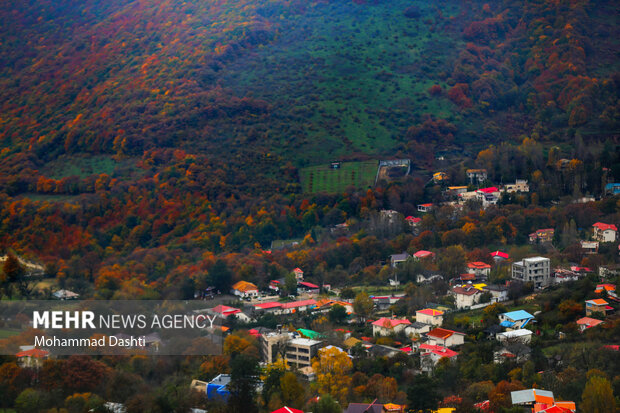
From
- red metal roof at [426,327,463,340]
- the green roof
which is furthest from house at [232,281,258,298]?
red metal roof at [426,327,463,340]

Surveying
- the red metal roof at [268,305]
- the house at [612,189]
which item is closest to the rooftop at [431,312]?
the red metal roof at [268,305]

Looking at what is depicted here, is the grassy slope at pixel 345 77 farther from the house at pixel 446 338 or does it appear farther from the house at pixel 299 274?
the house at pixel 446 338

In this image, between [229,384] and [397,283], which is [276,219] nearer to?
[397,283]

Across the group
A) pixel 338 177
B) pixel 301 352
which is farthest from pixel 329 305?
pixel 338 177

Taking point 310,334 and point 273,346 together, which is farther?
point 310,334

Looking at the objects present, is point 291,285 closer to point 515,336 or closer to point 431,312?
point 431,312

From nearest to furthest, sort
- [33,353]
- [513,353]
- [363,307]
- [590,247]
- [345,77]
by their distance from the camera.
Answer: [33,353]
[513,353]
[363,307]
[590,247]
[345,77]

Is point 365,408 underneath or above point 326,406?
underneath
